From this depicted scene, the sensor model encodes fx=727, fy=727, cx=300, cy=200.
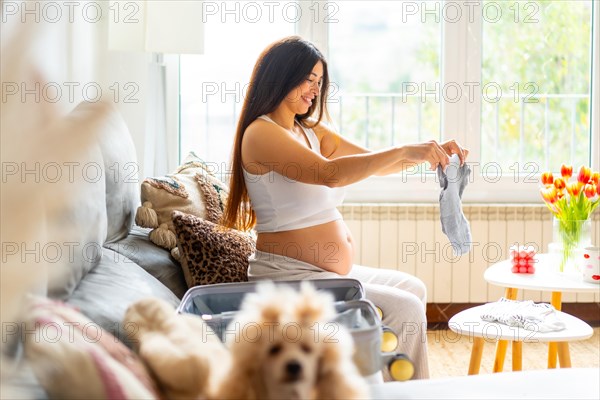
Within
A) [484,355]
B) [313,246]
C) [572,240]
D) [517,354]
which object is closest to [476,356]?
[517,354]

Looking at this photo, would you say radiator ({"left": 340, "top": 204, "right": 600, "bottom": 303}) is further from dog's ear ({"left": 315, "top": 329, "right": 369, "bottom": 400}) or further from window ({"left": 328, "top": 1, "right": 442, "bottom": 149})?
dog's ear ({"left": 315, "top": 329, "right": 369, "bottom": 400})

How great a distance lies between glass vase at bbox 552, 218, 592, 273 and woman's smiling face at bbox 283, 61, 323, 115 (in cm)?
102

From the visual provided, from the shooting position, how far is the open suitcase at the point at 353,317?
31.8 inches

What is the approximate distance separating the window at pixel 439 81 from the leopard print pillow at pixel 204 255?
67.4 inches

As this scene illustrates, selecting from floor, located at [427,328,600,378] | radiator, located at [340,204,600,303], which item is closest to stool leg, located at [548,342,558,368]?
floor, located at [427,328,600,378]

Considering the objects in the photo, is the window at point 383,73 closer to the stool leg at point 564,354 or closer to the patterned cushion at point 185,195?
the patterned cushion at point 185,195

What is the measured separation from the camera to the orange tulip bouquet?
245 cm

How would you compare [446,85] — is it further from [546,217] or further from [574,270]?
[574,270]

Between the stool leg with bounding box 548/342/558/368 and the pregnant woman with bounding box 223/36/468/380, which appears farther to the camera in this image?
the stool leg with bounding box 548/342/558/368

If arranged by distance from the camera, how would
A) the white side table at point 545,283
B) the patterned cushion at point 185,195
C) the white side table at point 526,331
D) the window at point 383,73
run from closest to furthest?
1. the white side table at point 526,331
2. the patterned cushion at point 185,195
3. the white side table at point 545,283
4. the window at point 383,73

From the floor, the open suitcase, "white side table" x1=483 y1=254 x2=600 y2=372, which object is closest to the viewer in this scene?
the open suitcase

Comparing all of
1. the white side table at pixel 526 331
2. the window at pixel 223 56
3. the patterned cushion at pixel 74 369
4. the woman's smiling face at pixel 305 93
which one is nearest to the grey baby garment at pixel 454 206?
the white side table at pixel 526 331

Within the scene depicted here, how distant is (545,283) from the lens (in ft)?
7.57

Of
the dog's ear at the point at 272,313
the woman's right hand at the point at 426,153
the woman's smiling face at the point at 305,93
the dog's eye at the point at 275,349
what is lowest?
the dog's eye at the point at 275,349
